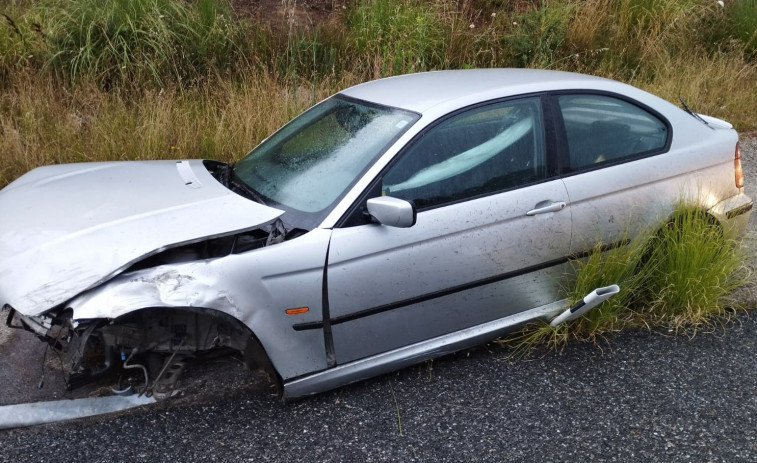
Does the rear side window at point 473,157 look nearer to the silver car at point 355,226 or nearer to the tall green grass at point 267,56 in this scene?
the silver car at point 355,226

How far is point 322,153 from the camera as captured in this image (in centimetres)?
398

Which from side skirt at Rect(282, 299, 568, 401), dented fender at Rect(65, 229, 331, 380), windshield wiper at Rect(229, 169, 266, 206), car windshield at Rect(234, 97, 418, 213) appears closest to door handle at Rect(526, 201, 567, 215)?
side skirt at Rect(282, 299, 568, 401)

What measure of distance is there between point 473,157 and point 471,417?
1306 millimetres

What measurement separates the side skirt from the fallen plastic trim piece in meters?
0.78

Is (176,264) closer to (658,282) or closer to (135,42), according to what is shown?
(658,282)

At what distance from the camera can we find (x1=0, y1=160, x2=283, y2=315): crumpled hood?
3.24 metres

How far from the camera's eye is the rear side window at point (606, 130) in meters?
4.14

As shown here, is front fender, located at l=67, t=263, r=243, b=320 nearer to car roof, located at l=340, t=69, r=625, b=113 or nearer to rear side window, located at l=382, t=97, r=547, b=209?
rear side window, located at l=382, t=97, r=547, b=209

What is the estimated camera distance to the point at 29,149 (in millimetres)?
6289

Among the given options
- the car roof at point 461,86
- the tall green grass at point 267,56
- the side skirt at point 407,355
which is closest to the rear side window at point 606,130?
the car roof at point 461,86

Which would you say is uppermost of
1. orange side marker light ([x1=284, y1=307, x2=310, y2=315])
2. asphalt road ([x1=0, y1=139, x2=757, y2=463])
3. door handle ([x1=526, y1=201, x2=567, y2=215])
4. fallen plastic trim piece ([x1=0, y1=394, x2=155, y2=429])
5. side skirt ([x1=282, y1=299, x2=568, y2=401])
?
door handle ([x1=526, y1=201, x2=567, y2=215])

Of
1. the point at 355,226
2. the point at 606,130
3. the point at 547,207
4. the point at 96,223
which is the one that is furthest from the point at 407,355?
the point at 606,130

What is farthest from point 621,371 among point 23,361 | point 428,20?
point 428,20

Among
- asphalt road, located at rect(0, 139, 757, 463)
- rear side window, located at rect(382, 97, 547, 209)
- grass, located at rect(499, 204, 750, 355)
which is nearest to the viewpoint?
asphalt road, located at rect(0, 139, 757, 463)
